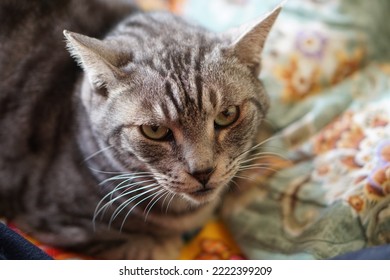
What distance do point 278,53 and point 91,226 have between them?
2.68 ft

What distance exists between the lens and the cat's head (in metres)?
1.04

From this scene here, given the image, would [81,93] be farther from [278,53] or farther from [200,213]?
[278,53]

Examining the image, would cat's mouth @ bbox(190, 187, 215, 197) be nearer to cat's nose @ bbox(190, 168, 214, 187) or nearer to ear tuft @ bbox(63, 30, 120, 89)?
cat's nose @ bbox(190, 168, 214, 187)

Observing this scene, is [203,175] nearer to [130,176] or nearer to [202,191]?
[202,191]

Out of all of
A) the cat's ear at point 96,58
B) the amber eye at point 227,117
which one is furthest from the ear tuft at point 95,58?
the amber eye at point 227,117

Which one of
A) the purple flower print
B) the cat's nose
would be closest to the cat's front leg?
the cat's nose

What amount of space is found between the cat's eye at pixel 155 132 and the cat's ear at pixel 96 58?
5.2 inches

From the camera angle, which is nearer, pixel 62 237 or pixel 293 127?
pixel 62 237

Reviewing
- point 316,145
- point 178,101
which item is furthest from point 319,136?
point 178,101

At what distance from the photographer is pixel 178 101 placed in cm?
104

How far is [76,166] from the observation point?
1273mm

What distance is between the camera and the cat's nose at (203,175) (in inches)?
41.0

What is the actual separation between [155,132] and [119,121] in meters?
0.09

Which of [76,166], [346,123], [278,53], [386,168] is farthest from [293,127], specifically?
[76,166]
